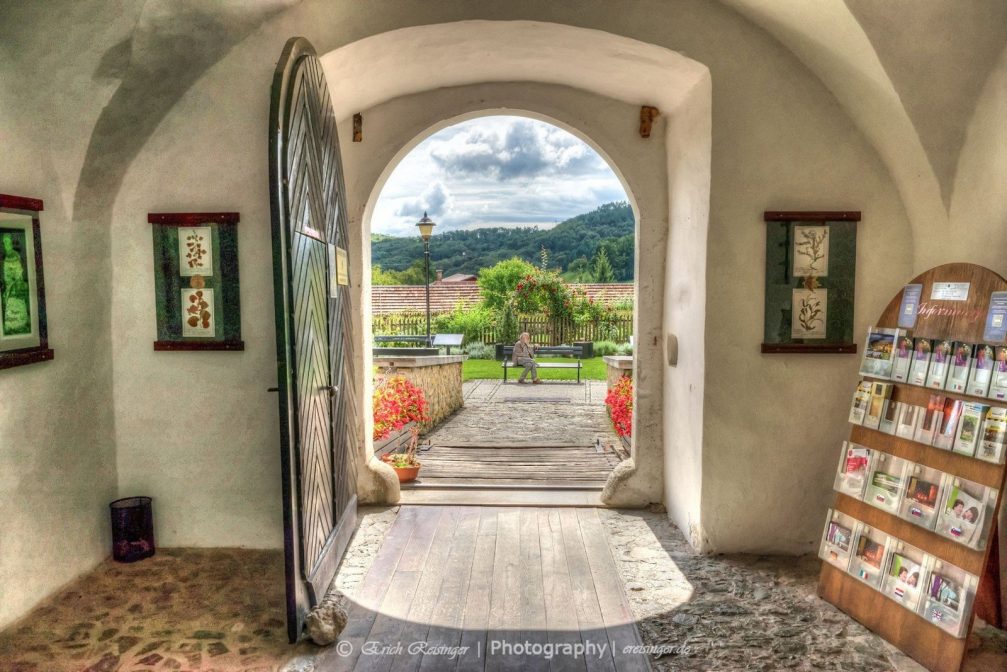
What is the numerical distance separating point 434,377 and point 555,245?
28152 millimetres

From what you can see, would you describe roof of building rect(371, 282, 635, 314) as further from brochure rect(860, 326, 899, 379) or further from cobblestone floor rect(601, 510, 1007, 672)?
brochure rect(860, 326, 899, 379)

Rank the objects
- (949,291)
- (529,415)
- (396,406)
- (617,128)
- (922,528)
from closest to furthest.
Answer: (922,528) < (949,291) < (617,128) < (396,406) < (529,415)

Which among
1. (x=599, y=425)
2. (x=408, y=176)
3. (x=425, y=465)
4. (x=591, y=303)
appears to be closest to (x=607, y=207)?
(x=408, y=176)

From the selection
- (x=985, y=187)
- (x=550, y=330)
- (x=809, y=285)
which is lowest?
(x=550, y=330)

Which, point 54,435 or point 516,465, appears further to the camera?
point 516,465

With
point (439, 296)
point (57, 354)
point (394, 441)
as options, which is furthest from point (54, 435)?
point (439, 296)

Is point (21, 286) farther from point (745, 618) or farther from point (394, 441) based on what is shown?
point (745, 618)

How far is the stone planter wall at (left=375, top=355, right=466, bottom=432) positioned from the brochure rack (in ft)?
18.7

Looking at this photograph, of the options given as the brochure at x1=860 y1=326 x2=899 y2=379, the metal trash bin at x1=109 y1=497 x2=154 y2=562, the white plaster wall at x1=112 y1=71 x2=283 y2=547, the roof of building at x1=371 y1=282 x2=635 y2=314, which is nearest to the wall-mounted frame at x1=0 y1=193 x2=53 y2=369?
the white plaster wall at x1=112 y1=71 x2=283 y2=547

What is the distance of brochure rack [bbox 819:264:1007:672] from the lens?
2.90 m

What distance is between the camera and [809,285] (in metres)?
4.11

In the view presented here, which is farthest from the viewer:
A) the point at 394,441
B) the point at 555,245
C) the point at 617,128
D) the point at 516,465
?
the point at 555,245

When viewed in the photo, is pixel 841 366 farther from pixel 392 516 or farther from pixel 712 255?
pixel 392 516

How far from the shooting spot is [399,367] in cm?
869
